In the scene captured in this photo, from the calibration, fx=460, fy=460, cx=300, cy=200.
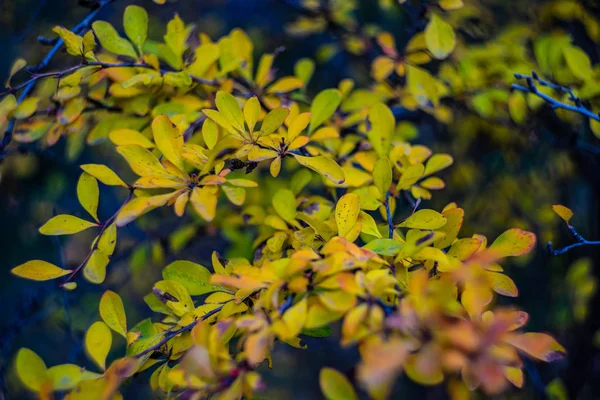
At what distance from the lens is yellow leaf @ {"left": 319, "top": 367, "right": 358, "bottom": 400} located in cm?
61

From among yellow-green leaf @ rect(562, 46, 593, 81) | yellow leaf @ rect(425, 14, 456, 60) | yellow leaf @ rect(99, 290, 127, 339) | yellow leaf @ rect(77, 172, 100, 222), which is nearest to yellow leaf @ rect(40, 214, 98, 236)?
yellow leaf @ rect(77, 172, 100, 222)

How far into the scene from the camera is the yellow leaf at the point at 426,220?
30.2 inches

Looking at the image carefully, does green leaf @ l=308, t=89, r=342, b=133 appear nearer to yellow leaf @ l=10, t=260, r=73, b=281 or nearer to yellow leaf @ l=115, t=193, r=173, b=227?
yellow leaf @ l=115, t=193, r=173, b=227

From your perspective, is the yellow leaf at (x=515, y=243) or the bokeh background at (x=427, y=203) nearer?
the yellow leaf at (x=515, y=243)

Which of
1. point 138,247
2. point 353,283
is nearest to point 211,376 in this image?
point 353,283

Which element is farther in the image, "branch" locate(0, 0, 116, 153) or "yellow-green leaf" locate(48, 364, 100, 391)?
"branch" locate(0, 0, 116, 153)

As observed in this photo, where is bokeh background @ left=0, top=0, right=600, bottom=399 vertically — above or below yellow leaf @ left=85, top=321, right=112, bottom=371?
below

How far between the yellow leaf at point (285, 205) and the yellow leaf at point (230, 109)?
0.65 feet

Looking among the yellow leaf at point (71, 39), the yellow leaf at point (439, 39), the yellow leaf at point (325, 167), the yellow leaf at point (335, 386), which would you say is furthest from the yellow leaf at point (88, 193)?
the yellow leaf at point (439, 39)

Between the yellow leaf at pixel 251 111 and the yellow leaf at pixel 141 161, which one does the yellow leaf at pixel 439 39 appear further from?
the yellow leaf at pixel 141 161

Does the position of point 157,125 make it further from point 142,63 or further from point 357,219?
point 357,219

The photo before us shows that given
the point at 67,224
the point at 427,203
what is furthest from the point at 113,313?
the point at 427,203

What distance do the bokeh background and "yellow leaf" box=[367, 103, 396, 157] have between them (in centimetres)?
45

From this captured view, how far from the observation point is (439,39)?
1122 millimetres
